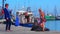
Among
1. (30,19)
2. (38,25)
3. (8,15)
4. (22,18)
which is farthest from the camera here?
(30,19)

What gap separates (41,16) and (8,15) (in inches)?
85.0

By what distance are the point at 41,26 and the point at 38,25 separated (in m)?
0.32

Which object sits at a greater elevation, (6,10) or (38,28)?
(6,10)

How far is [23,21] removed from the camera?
98.2ft

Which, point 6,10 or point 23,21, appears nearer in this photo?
point 6,10

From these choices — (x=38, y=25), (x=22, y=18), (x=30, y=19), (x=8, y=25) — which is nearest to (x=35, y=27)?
(x=38, y=25)

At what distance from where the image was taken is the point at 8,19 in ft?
45.9

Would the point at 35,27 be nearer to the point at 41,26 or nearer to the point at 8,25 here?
the point at 41,26

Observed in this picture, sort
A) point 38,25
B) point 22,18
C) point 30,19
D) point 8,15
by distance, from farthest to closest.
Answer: point 30,19, point 22,18, point 38,25, point 8,15

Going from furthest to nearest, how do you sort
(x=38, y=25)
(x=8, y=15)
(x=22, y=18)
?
(x=22, y=18), (x=38, y=25), (x=8, y=15)

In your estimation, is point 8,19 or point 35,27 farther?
point 35,27

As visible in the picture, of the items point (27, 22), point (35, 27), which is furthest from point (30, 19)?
point (35, 27)

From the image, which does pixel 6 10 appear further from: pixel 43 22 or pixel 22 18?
pixel 22 18

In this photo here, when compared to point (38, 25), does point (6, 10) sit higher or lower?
higher
